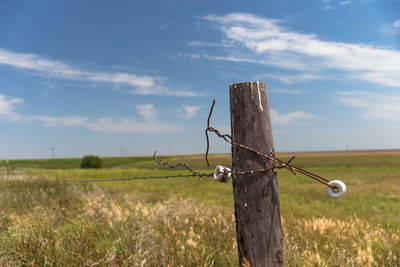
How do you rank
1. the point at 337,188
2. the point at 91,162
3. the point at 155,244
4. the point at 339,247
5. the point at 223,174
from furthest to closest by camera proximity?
the point at 91,162, the point at 339,247, the point at 155,244, the point at 223,174, the point at 337,188

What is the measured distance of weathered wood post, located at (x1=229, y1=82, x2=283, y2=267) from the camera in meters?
2.46

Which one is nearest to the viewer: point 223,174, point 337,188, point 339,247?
point 337,188

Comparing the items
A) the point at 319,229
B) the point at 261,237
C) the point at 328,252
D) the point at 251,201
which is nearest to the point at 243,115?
the point at 251,201

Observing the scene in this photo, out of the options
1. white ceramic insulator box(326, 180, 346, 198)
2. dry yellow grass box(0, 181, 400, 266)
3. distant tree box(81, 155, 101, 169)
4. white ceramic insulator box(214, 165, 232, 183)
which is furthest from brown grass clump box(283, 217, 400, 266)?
distant tree box(81, 155, 101, 169)

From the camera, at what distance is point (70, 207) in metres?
7.43

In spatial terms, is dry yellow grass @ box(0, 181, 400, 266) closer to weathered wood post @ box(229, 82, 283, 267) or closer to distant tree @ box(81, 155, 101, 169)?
weathered wood post @ box(229, 82, 283, 267)

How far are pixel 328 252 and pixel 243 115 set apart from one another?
3.40 metres

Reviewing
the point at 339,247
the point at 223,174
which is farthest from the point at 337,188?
the point at 339,247

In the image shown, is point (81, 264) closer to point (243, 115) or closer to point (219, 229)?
point (219, 229)

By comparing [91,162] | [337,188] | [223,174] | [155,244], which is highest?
[223,174]

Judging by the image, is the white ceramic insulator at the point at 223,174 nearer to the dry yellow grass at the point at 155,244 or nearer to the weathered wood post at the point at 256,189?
the weathered wood post at the point at 256,189

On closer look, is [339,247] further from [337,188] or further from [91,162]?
[91,162]

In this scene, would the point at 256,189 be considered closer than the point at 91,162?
Yes

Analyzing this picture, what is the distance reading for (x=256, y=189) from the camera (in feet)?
8.05
